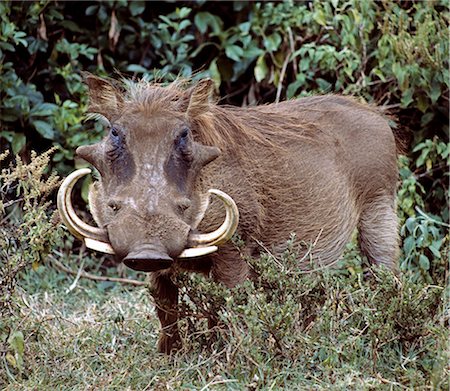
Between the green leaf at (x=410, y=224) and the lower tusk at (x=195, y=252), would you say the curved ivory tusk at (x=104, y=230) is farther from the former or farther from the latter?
the green leaf at (x=410, y=224)

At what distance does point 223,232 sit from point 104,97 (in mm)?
807

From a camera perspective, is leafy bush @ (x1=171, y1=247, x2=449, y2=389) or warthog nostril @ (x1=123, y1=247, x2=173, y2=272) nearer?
warthog nostril @ (x1=123, y1=247, x2=173, y2=272)

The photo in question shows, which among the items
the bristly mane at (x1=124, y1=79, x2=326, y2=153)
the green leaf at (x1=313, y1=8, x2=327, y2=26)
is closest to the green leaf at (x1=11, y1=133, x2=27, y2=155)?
the bristly mane at (x1=124, y1=79, x2=326, y2=153)

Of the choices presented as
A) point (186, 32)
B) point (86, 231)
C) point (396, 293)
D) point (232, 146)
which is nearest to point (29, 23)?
point (186, 32)

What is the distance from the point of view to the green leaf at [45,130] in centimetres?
605

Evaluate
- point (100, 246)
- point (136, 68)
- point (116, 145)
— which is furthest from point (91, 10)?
point (100, 246)

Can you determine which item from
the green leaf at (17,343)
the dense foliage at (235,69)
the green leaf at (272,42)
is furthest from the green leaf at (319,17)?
the green leaf at (17,343)

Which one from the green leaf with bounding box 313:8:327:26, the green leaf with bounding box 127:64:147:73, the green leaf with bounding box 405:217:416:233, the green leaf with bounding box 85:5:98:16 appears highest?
the green leaf with bounding box 313:8:327:26

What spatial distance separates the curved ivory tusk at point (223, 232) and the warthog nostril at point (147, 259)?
212 millimetres

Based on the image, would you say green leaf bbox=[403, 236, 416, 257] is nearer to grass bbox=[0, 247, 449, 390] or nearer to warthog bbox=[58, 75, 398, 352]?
warthog bbox=[58, 75, 398, 352]

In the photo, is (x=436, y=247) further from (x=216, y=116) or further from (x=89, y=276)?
(x=89, y=276)

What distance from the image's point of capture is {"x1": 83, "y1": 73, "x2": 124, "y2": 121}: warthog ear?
397 cm

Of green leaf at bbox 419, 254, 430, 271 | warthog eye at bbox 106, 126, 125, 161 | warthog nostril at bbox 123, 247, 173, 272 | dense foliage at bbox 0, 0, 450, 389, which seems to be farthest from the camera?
dense foliage at bbox 0, 0, 450, 389

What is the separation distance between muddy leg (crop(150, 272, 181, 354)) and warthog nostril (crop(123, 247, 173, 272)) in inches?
25.3
